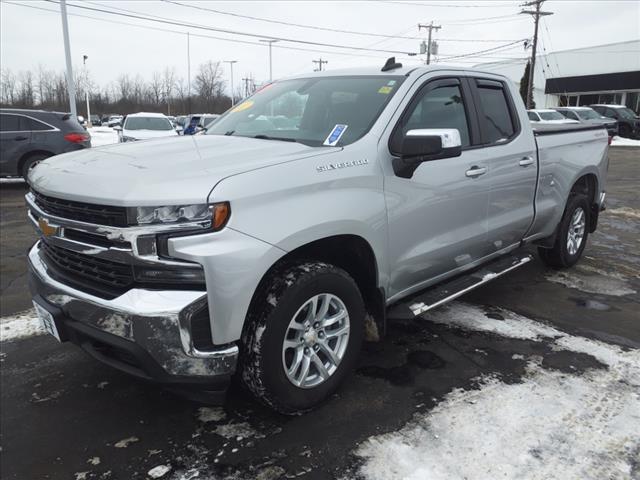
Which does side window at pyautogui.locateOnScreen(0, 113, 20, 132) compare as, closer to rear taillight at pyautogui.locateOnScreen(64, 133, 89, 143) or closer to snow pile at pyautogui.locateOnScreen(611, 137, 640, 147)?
rear taillight at pyautogui.locateOnScreen(64, 133, 89, 143)

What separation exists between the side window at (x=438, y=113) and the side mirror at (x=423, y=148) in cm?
10

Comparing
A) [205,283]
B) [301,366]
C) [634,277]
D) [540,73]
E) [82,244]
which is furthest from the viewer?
[540,73]

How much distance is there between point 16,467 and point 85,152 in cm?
176

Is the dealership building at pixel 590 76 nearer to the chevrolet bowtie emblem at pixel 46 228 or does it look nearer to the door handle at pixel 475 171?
the door handle at pixel 475 171

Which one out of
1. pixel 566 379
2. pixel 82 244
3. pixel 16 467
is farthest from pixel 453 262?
pixel 16 467

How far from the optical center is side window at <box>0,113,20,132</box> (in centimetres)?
1095

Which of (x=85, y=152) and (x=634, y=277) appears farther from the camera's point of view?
(x=634, y=277)

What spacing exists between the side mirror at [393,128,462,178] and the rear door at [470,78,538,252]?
3.06ft

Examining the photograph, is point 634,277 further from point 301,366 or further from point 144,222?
point 144,222

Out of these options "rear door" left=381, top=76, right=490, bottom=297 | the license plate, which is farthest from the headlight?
"rear door" left=381, top=76, right=490, bottom=297

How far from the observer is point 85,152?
10.4 ft

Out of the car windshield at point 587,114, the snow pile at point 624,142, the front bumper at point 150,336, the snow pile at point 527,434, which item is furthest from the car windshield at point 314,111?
the snow pile at point 624,142

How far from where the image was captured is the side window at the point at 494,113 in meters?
4.10

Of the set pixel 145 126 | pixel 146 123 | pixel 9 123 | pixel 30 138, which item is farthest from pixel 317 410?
pixel 146 123
